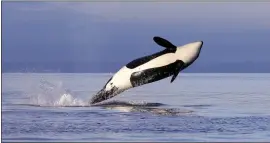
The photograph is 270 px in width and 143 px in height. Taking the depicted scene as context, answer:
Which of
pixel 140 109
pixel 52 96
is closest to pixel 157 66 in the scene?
pixel 140 109

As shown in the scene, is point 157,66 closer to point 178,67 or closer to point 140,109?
point 178,67

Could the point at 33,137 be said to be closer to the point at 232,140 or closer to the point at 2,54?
the point at 2,54

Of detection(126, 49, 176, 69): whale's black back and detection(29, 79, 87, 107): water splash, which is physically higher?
detection(126, 49, 176, 69): whale's black back

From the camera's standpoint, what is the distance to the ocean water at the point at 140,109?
303 inches

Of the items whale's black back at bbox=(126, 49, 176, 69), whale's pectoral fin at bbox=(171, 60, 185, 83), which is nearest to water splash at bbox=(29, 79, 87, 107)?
whale's black back at bbox=(126, 49, 176, 69)

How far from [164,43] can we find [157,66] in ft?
1.07

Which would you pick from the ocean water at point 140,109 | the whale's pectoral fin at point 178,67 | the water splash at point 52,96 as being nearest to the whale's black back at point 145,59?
the whale's pectoral fin at point 178,67

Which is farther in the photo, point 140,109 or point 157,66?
point 140,109

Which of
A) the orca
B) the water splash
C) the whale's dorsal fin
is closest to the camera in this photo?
the whale's dorsal fin

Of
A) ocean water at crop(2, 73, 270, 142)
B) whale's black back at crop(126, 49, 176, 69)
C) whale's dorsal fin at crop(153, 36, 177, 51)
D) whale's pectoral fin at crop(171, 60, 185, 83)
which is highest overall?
whale's dorsal fin at crop(153, 36, 177, 51)

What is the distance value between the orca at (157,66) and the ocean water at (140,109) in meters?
0.16

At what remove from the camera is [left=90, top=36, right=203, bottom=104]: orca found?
845 centimetres

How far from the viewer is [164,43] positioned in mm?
8344

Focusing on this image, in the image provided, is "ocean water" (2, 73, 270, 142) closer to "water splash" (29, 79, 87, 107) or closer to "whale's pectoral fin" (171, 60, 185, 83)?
"water splash" (29, 79, 87, 107)
